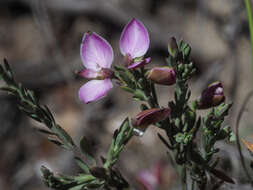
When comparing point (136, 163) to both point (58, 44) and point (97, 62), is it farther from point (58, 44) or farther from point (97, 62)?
point (97, 62)

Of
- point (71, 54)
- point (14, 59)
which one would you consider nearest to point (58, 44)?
point (71, 54)

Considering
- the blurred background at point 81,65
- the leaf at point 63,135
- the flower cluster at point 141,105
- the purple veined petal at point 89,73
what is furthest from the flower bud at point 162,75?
the blurred background at point 81,65

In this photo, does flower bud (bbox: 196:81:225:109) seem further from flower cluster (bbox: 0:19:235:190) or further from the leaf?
the leaf

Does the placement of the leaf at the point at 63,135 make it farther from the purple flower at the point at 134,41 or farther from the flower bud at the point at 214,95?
the flower bud at the point at 214,95

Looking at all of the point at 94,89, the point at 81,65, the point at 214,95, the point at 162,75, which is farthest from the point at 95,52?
the point at 81,65

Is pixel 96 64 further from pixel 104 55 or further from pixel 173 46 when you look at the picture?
pixel 173 46

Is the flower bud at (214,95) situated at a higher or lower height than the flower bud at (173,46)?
lower
